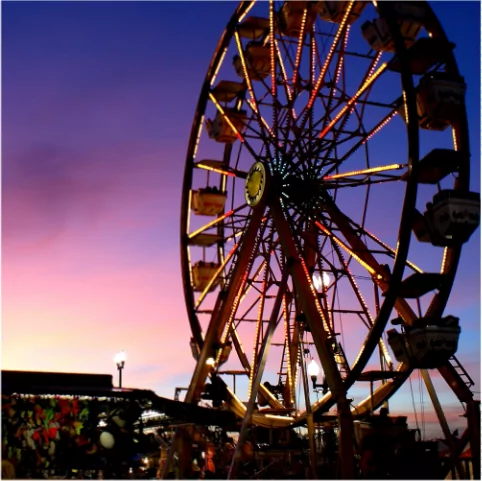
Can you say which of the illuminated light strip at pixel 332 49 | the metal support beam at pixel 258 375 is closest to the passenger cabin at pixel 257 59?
the illuminated light strip at pixel 332 49

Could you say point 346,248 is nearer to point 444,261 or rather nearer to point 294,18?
point 444,261

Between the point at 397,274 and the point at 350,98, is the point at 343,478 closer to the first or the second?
the point at 397,274

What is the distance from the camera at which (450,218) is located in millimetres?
16016

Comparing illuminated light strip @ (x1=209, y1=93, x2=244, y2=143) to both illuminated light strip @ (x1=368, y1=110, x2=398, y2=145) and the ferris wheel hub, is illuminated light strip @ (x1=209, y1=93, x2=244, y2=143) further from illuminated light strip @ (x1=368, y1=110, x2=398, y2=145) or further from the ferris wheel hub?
illuminated light strip @ (x1=368, y1=110, x2=398, y2=145)

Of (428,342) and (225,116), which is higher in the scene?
(225,116)

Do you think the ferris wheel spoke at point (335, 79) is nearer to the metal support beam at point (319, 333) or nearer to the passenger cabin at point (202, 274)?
the metal support beam at point (319, 333)

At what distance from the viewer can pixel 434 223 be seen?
16188mm

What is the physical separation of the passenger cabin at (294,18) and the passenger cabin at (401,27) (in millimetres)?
2801

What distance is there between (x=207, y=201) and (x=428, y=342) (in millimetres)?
9891

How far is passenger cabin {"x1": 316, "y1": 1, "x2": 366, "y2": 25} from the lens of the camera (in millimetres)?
19683

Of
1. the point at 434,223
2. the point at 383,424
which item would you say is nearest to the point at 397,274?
the point at 434,223

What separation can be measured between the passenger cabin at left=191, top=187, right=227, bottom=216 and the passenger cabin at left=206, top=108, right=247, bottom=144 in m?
1.68

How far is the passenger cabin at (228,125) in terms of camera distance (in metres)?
22.6

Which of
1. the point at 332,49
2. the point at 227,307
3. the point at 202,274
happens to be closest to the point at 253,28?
the point at 332,49
